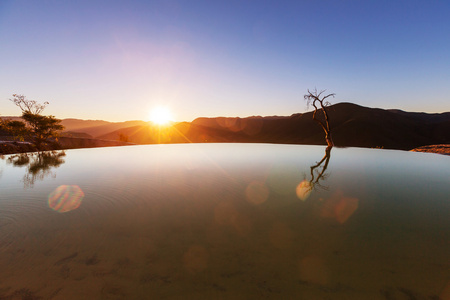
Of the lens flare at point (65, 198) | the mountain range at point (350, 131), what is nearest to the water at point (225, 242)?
the lens flare at point (65, 198)

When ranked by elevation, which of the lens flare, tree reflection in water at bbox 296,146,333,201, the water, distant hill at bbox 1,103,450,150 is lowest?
the water

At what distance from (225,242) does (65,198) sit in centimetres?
580

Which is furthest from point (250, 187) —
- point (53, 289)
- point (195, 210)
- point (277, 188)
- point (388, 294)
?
point (53, 289)

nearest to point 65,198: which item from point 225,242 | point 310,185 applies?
point 225,242

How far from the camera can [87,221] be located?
462 centimetres

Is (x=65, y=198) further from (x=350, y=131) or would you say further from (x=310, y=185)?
(x=350, y=131)

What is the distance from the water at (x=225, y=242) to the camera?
2.61 meters

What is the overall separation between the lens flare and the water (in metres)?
0.04

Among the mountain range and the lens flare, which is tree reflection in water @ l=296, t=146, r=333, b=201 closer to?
the lens flare

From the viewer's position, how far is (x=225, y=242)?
3691 millimetres

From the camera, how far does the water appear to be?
8.56 feet

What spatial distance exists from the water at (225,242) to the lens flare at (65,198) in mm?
37

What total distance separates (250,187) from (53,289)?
19.3 feet

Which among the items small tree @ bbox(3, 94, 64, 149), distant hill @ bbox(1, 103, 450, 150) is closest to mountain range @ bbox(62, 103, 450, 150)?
distant hill @ bbox(1, 103, 450, 150)
